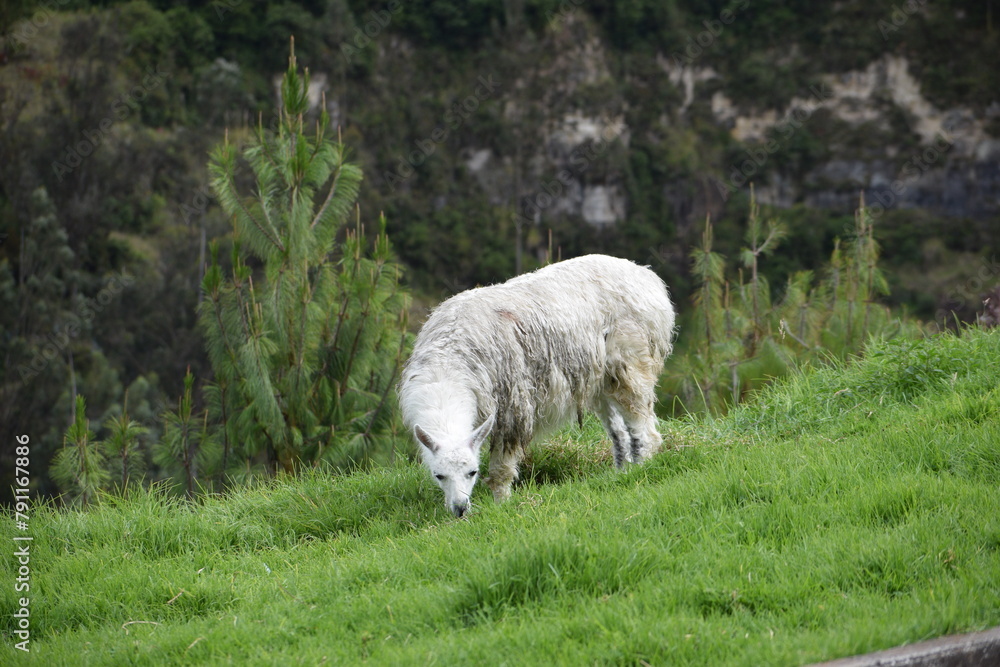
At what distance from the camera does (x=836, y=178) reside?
73.1 meters

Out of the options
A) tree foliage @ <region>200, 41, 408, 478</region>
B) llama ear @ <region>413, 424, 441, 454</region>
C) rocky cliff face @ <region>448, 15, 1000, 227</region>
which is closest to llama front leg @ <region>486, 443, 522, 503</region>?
llama ear @ <region>413, 424, 441, 454</region>

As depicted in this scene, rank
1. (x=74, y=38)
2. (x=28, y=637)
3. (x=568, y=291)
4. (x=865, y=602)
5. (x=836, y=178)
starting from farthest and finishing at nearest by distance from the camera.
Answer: (x=836, y=178), (x=74, y=38), (x=568, y=291), (x=28, y=637), (x=865, y=602)

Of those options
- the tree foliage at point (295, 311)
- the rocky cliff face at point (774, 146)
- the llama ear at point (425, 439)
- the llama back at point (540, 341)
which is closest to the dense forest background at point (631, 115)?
the rocky cliff face at point (774, 146)

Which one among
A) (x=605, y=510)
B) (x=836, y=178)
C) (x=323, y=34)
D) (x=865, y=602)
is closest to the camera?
(x=865, y=602)

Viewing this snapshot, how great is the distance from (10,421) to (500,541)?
27192 millimetres

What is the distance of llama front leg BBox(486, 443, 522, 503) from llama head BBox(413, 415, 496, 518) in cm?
45

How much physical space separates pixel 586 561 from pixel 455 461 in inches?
51.1

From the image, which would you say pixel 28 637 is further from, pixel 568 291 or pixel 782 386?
pixel 782 386

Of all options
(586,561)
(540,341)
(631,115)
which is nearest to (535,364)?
(540,341)

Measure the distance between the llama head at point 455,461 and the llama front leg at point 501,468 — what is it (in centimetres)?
45

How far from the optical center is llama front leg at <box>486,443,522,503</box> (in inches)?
235

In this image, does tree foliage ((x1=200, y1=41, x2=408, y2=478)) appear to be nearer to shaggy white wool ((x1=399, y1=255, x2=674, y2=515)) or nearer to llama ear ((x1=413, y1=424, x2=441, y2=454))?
shaggy white wool ((x1=399, y1=255, x2=674, y2=515))

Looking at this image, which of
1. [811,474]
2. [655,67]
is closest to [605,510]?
[811,474]

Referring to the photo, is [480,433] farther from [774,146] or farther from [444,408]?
[774,146]
